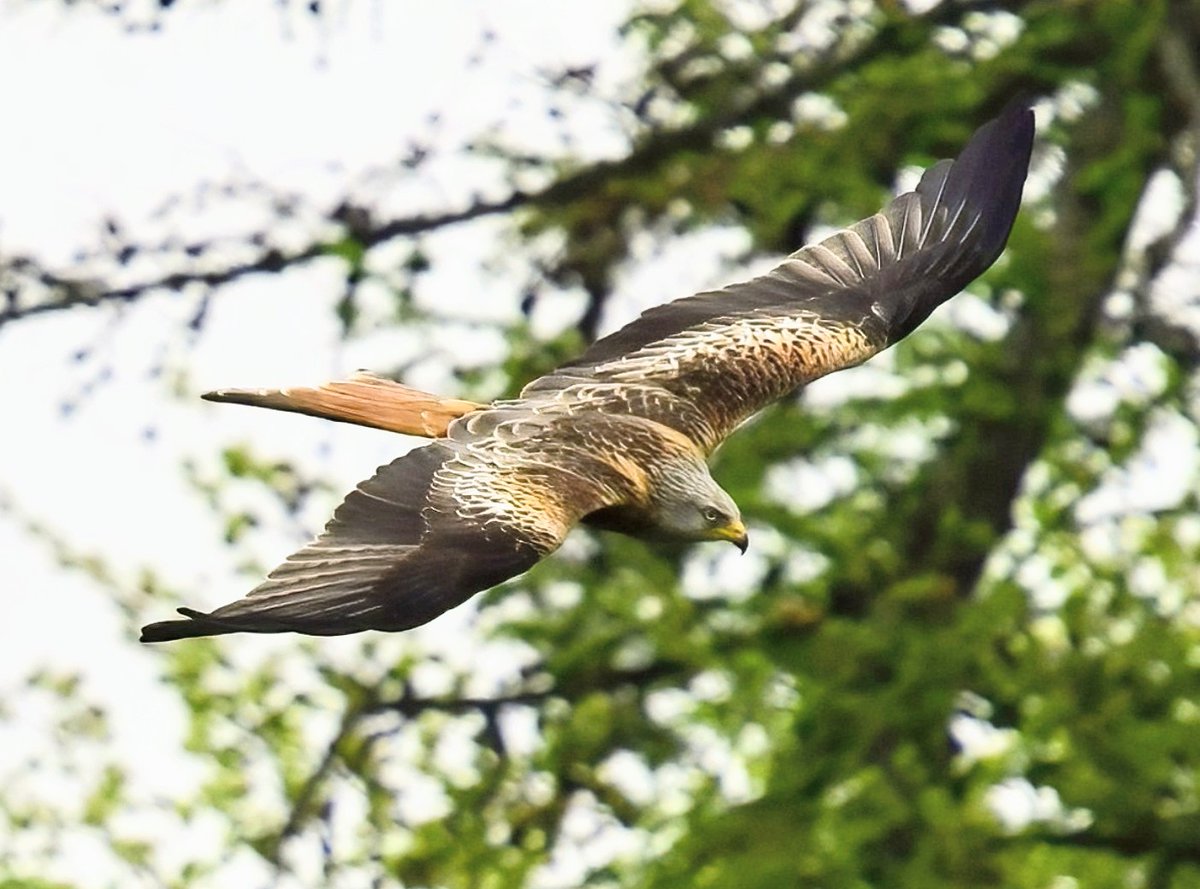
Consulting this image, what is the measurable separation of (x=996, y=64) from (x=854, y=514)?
222cm

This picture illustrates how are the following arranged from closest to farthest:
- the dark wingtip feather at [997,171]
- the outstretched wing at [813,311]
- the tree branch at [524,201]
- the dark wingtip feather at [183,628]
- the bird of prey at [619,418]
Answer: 1. the dark wingtip feather at [183,628]
2. the bird of prey at [619,418]
3. the outstretched wing at [813,311]
4. the dark wingtip feather at [997,171]
5. the tree branch at [524,201]

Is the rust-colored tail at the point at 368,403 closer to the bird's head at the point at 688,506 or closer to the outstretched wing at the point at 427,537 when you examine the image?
the outstretched wing at the point at 427,537

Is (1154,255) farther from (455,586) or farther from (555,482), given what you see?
(455,586)

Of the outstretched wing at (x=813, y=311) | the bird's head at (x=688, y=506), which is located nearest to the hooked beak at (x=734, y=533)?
the bird's head at (x=688, y=506)

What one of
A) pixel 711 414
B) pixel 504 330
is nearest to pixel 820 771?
pixel 504 330

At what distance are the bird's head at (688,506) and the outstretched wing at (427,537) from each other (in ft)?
0.98

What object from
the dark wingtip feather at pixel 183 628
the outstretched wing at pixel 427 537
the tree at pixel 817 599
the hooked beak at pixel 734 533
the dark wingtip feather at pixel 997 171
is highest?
the dark wingtip feather at pixel 183 628

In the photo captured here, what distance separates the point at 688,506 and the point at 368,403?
2.90ft

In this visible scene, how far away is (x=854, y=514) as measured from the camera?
1193 cm

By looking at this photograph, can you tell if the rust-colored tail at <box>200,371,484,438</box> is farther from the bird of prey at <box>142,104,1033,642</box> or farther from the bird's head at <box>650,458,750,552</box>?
the bird's head at <box>650,458,750,552</box>

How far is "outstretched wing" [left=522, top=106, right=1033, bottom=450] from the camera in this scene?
24.9 ft

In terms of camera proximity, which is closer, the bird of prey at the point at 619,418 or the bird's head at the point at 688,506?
the bird of prey at the point at 619,418

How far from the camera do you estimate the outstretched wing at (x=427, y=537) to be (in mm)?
5773

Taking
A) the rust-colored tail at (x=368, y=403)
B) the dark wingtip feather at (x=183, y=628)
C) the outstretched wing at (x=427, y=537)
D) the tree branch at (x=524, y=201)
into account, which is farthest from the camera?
the tree branch at (x=524, y=201)
